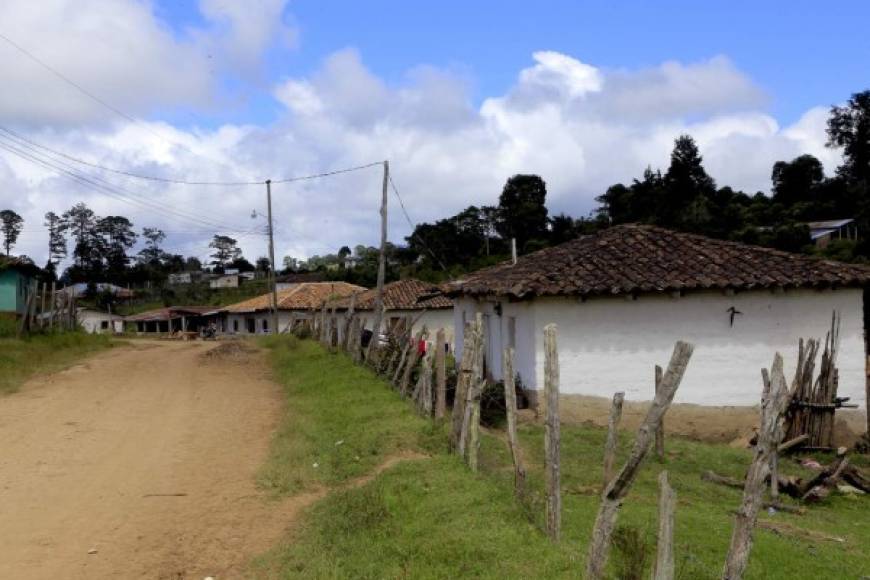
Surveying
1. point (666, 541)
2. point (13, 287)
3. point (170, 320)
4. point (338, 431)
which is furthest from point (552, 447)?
point (170, 320)

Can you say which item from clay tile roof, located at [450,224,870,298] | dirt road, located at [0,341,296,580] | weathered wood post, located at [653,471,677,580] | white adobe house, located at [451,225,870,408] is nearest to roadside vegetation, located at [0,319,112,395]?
dirt road, located at [0,341,296,580]

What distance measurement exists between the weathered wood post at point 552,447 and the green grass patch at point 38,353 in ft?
41.8

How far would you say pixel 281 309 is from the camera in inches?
1789

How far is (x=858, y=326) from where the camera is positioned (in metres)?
14.6

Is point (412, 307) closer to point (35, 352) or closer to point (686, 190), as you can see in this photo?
point (35, 352)

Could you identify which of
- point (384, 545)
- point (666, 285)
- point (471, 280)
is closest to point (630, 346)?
point (666, 285)

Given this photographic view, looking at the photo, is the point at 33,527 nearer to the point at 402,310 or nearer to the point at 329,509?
the point at 329,509

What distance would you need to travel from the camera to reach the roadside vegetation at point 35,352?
55.6 feet

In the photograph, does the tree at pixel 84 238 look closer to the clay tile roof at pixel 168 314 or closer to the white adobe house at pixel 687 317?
the clay tile roof at pixel 168 314

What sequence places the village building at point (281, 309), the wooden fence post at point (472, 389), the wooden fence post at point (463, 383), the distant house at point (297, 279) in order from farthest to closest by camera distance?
1. the distant house at point (297, 279)
2. the village building at point (281, 309)
3. the wooden fence post at point (463, 383)
4. the wooden fence post at point (472, 389)

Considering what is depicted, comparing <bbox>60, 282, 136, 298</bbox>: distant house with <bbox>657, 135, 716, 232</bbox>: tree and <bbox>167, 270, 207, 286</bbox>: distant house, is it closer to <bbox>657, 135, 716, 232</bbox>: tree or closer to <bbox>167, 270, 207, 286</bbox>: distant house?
<bbox>167, 270, 207, 286</bbox>: distant house

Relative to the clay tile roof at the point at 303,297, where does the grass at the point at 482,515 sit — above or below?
below

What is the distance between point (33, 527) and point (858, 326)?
14.0m

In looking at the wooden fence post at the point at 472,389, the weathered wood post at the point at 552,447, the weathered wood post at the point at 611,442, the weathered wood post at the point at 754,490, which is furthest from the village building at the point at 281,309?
the weathered wood post at the point at 754,490
